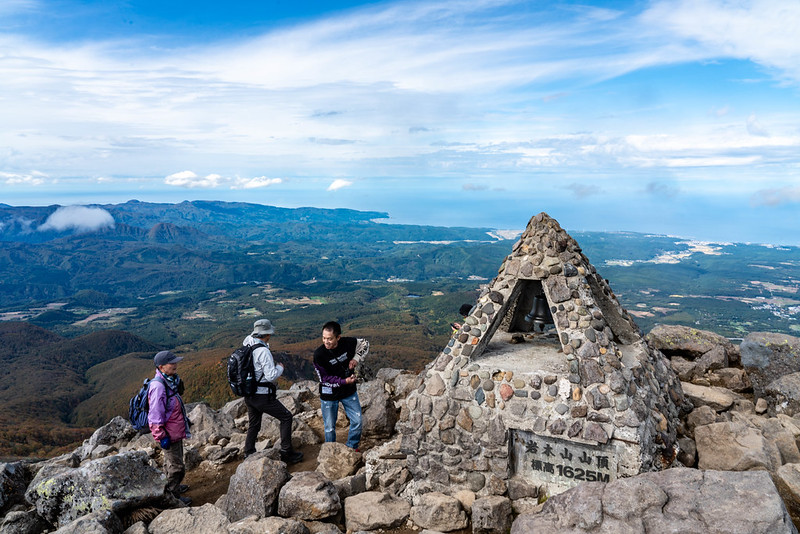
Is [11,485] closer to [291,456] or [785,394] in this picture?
[291,456]

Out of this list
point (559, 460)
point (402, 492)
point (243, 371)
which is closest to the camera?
point (559, 460)

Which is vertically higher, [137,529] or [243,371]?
[243,371]

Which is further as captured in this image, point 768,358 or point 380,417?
point 768,358

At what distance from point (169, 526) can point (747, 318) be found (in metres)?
173

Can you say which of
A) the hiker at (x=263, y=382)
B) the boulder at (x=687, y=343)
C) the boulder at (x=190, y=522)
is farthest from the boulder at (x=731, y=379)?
the boulder at (x=190, y=522)

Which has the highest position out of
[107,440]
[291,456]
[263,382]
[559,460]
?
[263,382]

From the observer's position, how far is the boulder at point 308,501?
306 inches

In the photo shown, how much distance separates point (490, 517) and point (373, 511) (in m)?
2.07

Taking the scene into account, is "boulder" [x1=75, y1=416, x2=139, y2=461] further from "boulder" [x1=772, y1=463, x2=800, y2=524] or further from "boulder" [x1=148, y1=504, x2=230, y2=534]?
"boulder" [x1=772, y1=463, x2=800, y2=524]

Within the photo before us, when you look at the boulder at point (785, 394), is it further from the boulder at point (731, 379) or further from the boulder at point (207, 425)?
the boulder at point (207, 425)

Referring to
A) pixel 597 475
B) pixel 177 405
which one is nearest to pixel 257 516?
pixel 177 405

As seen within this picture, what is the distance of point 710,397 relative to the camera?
1166cm

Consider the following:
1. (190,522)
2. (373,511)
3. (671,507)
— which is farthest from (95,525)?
(671,507)

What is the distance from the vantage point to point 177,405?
30.1ft
